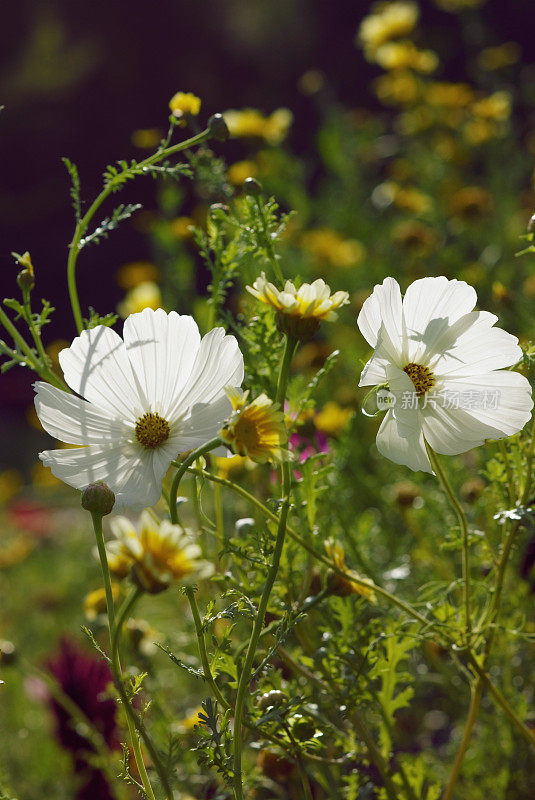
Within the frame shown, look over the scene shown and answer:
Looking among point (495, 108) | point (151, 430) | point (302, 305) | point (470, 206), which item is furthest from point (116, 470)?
point (495, 108)

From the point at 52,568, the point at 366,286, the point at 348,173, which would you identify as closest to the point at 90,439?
the point at 366,286

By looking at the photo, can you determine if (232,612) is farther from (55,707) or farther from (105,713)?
(55,707)

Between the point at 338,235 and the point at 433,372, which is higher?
the point at 338,235

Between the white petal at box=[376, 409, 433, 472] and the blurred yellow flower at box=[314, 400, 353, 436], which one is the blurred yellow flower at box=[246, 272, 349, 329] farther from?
the blurred yellow flower at box=[314, 400, 353, 436]

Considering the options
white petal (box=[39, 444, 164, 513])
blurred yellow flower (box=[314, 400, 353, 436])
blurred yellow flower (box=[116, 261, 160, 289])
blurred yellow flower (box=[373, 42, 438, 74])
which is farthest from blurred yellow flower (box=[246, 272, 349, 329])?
blurred yellow flower (box=[373, 42, 438, 74])

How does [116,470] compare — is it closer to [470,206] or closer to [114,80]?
[470,206]

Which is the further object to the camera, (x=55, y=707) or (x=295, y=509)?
(x=55, y=707)

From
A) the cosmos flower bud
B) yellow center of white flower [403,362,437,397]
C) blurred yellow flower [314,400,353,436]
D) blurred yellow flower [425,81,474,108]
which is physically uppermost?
blurred yellow flower [425,81,474,108]
